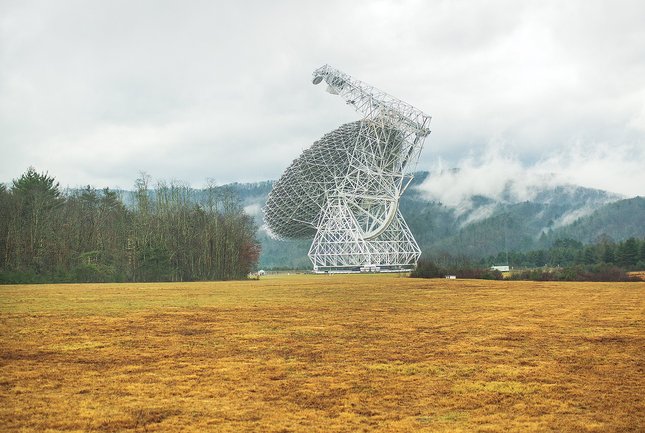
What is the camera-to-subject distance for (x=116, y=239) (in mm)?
50219

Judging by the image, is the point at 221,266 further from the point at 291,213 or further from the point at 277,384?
the point at 277,384

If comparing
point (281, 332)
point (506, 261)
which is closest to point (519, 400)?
point (281, 332)

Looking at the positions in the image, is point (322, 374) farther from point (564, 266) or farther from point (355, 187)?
point (564, 266)

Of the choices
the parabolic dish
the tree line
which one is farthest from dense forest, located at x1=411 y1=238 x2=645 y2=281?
the parabolic dish

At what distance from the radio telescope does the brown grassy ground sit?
138ft

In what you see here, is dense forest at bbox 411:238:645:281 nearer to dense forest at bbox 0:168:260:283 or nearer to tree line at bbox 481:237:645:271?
tree line at bbox 481:237:645:271

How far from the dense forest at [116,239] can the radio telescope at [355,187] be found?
21.8ft

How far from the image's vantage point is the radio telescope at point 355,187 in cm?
5450

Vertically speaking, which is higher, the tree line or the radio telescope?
the radio telescope

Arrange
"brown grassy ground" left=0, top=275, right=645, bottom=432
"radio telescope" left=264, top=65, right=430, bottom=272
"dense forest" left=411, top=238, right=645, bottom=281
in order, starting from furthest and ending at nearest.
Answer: "radio telescope" left=264, top=65, right=430, bottom=272, "dense forest" left=411, top=238, right=645, bottom=281, "brown grassy ground" left=0, top=275, right=645, bottom=432

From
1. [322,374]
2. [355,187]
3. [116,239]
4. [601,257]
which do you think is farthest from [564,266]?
[322,374]

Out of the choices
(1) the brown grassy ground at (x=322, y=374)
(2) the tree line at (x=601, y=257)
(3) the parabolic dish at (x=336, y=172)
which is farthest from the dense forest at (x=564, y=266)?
(1) the brown grassy ground at (x=322, y=374)

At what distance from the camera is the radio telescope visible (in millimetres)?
54500

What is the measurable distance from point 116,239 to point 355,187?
2453 cm
